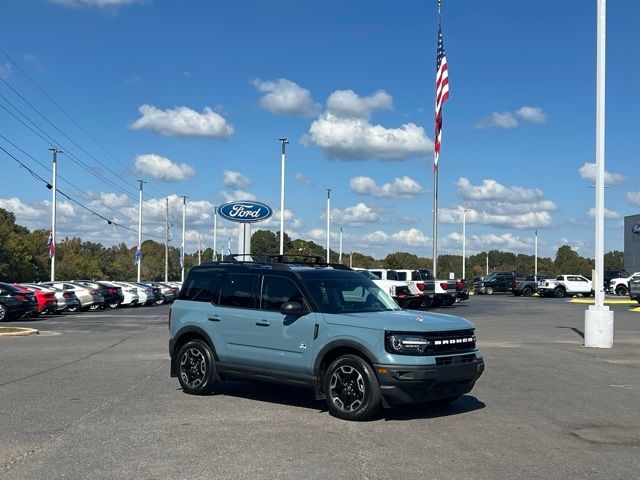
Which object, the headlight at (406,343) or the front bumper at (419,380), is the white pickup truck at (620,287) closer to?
the front bumper at (419,380)

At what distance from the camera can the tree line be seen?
8762 cm

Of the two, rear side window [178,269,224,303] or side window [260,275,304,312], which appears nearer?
side window [260,275,304,312]

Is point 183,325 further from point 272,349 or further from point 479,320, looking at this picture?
point 479,320

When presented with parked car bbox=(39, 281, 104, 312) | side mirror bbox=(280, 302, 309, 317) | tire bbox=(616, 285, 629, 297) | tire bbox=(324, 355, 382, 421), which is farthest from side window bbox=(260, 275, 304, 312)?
tire bbox=(616, 285, 629, 297)

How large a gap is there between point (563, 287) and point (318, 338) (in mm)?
49385

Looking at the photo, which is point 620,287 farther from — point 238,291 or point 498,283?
point 238,291

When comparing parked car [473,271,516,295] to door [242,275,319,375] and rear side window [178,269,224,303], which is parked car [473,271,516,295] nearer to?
rear side window [178,269,224,303]

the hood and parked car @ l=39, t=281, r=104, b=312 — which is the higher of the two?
the hood

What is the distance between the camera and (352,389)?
340 inches

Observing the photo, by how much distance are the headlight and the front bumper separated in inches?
8.1

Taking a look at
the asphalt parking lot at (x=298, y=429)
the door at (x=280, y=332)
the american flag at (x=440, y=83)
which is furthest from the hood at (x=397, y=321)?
the american flag at (x=440, y=83)

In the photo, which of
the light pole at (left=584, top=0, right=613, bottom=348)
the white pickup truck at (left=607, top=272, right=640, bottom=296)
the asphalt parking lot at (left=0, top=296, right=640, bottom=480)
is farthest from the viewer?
the white pickup truck at (left=607, top=272, right=640, bottom=296)

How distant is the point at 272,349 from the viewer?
31.1ft

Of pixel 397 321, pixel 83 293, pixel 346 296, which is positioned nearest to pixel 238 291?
pixel 346 296
